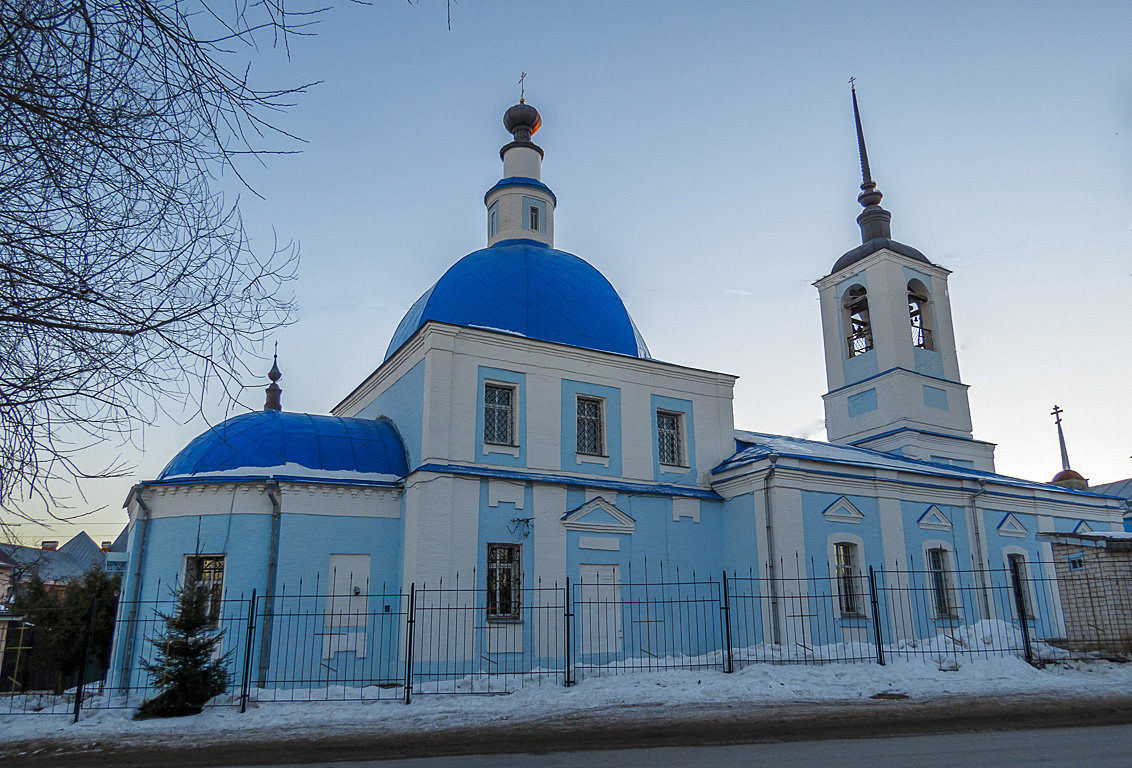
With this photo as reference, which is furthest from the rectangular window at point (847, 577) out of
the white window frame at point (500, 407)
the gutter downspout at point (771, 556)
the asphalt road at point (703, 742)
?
the white window frame at point (500, 407)

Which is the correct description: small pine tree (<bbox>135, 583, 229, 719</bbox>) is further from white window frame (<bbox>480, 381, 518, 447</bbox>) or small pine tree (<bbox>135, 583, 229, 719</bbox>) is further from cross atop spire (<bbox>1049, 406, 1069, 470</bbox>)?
cross atop spire (<bbox>1049, 406, 1069, 470</bbox>)

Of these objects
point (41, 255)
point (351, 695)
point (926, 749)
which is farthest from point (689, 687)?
point (41, 255)

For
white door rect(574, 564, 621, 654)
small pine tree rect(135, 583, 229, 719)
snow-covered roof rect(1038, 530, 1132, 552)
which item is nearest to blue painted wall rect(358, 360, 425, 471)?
white door rect(574, 564, 621, 654)

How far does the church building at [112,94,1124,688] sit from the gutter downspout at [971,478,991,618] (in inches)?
1.9

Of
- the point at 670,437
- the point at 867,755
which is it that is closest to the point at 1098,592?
the point at 670,437

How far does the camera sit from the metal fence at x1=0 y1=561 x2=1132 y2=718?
12188mm

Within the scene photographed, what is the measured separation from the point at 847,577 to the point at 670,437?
15.1 feet

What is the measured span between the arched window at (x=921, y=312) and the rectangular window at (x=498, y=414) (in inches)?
568

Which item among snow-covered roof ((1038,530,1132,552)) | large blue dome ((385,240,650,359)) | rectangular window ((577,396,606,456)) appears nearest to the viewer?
snow-covered roof ((1038,530,1132,552))

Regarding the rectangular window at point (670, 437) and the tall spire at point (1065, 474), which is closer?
the rectangular window at point (670, 437)

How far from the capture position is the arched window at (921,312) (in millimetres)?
24375

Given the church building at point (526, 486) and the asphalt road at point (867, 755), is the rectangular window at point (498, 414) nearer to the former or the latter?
the church building at point (526, 486)

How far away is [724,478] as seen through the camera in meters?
17.0

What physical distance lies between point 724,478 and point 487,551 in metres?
5.51
